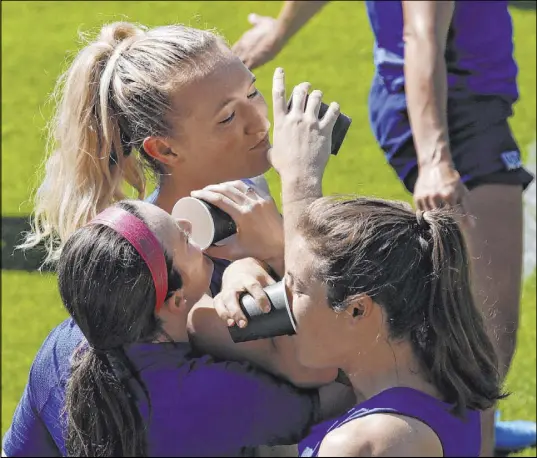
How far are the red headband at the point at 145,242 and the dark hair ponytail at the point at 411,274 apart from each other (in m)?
0.32

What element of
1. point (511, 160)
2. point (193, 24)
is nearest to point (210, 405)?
point (511, 160)

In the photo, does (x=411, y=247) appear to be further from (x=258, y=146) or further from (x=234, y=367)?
(x=258, y=146)

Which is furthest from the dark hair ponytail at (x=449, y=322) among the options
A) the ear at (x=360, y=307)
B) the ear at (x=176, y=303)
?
the ear at (x=176, y=303)

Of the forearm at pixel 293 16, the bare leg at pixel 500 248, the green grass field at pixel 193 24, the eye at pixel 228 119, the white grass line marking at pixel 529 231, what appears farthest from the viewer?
the white grass line marking at pixel 529 231

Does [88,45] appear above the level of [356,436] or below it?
above

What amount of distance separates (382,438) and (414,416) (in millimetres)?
108

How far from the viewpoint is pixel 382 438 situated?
2.12 m

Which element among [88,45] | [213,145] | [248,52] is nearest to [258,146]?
[213,145]

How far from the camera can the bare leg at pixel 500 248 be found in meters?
3.94

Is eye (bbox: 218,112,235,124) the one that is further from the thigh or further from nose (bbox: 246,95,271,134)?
the thigh

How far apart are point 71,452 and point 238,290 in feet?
1.81

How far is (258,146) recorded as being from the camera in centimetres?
280

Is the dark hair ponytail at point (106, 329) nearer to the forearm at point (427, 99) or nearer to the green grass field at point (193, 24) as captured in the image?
the forearm at point (427, 99)

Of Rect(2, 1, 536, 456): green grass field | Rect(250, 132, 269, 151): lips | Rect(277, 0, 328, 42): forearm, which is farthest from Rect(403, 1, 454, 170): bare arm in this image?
Rect(2, 1, 536, 456): green grass field
